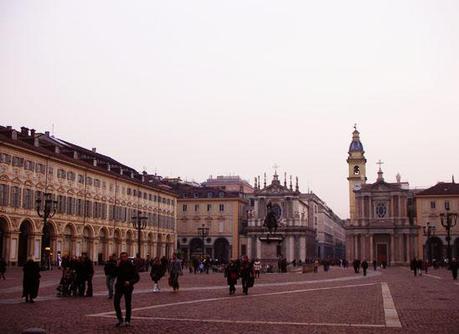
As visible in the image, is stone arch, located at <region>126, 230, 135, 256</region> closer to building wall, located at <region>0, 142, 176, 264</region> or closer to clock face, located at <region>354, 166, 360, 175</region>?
building wall, located at <region>0, 142, 176, 264</region>

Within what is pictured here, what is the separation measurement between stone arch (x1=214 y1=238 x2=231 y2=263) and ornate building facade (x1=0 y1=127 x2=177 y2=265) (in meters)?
17.6

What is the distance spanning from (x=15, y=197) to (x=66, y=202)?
8.91 meters

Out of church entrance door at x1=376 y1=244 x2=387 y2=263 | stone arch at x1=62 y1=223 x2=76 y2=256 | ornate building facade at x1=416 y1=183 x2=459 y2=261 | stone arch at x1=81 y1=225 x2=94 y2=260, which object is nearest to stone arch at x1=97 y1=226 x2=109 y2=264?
stone arch at x1=81 y1=225 x2=94 y2=260

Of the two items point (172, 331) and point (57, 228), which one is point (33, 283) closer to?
point (172, 331)

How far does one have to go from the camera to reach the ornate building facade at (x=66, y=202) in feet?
187

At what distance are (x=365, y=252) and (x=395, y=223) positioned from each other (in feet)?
22.5

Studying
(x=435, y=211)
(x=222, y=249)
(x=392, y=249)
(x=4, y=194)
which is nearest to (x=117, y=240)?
(x=4, y=194)

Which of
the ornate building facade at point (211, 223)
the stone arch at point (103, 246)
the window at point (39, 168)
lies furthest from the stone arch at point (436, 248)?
the window at point (39, 168)

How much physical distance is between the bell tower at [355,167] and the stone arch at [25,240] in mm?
72903

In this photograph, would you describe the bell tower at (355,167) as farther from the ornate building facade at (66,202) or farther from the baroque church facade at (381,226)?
the ornate building facade at (66,202)

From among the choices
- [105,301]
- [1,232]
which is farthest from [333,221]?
[105,301]

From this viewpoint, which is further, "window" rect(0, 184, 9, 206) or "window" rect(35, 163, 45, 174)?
"window" rect(35, 163, 45, 174)

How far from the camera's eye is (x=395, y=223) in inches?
4151

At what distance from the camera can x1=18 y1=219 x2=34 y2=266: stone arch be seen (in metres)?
59.2
